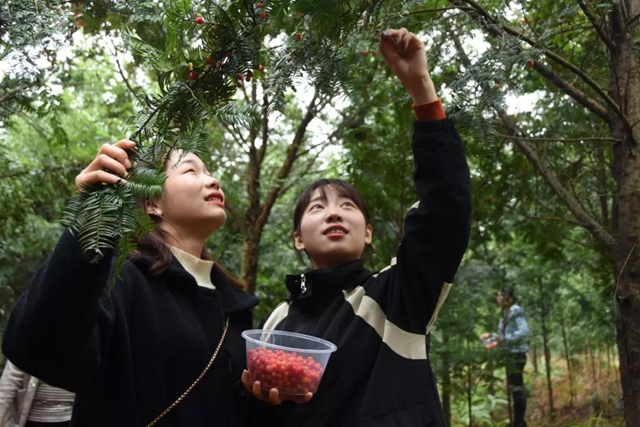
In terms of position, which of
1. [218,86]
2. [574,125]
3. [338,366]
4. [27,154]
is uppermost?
[27,154]

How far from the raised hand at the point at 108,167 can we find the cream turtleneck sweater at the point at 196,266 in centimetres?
86

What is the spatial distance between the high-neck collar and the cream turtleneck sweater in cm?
34

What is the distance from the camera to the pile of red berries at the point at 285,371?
167 cm

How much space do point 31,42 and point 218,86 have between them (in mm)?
894

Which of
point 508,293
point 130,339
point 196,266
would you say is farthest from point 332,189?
point 508,293

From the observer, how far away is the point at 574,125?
3.94 m

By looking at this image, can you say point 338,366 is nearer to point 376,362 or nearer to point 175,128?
point 376,362

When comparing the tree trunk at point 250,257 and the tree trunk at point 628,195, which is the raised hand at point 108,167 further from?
the tree trunk at point 250,257

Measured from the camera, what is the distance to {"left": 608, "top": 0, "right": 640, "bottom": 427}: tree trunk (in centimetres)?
242

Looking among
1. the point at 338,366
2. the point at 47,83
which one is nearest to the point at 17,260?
the point at 47,83

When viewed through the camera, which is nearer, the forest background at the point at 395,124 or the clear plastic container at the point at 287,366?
the forest background at the point at 395,124

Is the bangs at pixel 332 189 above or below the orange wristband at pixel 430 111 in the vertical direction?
below

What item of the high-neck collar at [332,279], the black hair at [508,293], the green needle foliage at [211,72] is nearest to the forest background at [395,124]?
the green needle foliage at [211,72]

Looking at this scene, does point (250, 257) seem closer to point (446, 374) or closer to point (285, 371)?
point (446, 374)
